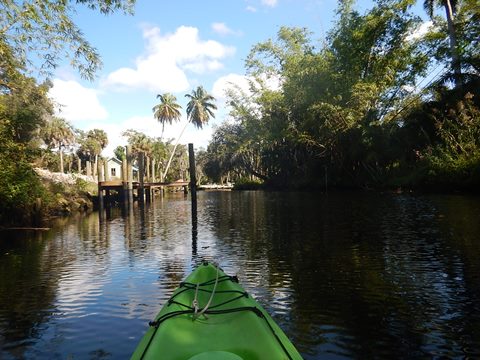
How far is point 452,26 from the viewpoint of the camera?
103ft

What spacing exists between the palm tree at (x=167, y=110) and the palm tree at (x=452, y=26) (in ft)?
158

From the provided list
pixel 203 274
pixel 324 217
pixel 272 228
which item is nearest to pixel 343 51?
pixel 324 217

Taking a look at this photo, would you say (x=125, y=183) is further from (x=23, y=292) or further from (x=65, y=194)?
(x=23, y=292)

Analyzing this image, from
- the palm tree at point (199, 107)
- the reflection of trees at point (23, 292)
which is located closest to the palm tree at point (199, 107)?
the palm tree at point (199, 107)

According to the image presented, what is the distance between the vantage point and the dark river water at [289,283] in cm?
552

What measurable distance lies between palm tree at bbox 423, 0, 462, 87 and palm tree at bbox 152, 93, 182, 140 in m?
48.1

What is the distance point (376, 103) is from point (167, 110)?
42753 mm

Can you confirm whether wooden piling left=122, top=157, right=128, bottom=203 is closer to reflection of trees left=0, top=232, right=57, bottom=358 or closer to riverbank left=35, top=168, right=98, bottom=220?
riverbank left=35, top=168, right=98, bottom=220

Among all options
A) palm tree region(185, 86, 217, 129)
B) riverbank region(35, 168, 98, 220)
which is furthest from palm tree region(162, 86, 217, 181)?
riverbank region(35, 168, 98, 220)

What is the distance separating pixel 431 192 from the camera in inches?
1127

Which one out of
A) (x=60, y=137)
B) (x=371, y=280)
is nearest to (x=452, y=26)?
(x=371, y=280)

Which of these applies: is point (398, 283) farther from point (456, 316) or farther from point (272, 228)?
point (272, 228)

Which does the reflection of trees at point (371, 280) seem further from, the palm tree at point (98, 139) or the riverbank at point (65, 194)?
the palm tree at point (98, 139)

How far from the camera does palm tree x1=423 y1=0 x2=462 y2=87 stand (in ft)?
97.1
